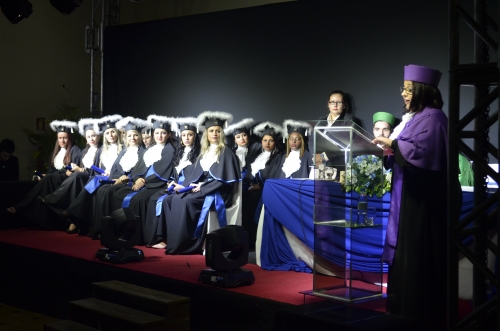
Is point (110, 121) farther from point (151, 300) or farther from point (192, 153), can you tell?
point (151, 300)

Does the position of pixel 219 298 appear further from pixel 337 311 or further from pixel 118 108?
pixel 118 108

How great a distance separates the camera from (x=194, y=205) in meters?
6.58

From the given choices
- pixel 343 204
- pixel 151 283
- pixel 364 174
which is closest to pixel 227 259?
pixel 151 283

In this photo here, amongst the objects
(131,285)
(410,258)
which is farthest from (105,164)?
(410,258)

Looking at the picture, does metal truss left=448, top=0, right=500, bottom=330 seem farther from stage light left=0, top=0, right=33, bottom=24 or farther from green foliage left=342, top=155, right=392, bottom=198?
stage light left=0, top=0, right=33, bottom=24

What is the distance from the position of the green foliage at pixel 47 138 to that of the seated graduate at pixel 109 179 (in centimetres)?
201

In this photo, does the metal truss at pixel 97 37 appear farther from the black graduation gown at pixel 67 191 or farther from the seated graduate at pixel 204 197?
the seated graduate at pixel 204 197

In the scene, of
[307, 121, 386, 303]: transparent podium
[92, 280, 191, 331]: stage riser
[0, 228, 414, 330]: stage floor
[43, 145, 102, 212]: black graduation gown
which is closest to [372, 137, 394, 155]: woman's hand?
[307, 121, 386, 303]: transparent podium

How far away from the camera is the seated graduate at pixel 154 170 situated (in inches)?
286

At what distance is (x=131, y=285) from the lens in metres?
5.05

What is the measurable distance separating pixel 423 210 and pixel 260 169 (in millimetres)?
3475

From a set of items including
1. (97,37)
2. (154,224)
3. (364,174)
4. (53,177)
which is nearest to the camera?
(364,174)

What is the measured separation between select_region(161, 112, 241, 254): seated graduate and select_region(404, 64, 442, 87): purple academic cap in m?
2.96

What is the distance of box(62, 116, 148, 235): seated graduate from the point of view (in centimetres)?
772
